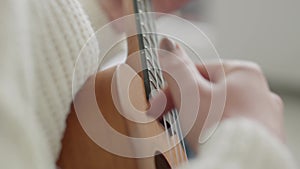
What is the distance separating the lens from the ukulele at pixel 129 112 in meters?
0.48

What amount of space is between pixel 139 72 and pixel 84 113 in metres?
0.07

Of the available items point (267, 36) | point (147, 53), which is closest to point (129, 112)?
point (147, 53)

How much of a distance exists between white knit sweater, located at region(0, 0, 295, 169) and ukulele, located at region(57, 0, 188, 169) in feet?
0.10

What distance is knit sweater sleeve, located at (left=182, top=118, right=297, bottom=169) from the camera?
339mm

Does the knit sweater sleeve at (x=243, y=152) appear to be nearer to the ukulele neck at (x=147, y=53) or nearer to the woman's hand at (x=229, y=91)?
the woman's hand at (x=229, y=91)

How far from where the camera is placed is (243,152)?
34 cm

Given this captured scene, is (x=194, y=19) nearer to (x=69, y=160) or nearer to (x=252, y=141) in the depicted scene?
(x=69, y=160)

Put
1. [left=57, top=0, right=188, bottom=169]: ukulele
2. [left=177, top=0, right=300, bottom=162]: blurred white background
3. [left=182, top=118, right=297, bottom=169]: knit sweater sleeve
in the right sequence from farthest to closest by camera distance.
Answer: [left=177, top=0, right=300, bottom=162]: blurred white background, [left=57, top=0, right=188, bottom=169]: ukulele, [left=182, top=118, right=297, bottom=169]: knit sweater sleeve

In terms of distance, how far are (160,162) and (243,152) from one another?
7.6 inches

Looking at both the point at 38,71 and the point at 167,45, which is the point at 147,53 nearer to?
the point at 167,45

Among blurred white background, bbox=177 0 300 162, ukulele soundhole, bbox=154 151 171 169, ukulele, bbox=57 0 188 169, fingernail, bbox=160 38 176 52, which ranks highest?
fingernail, bbox=160 38 176 52

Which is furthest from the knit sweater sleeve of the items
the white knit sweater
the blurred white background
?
the blurred white background

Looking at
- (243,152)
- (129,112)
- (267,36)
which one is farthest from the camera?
(267,36)

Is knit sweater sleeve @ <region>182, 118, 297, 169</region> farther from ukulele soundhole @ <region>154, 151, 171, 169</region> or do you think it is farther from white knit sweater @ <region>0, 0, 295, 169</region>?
ukulele soundhole @ <region>154, 151, 171, 169</region>
